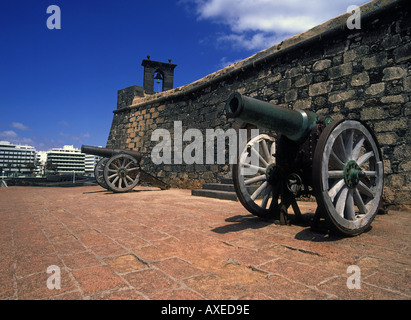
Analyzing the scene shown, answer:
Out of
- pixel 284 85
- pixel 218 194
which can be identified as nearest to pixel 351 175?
pixel 218 194

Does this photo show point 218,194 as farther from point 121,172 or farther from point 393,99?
point 393,99

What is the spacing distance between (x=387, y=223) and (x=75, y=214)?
398cm

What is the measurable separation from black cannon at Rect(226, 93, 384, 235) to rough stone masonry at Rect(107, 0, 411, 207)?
1859 mm

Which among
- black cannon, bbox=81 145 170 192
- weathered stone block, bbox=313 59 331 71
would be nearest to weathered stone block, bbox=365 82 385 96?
weathered stone block, bbox=313 59 331 71

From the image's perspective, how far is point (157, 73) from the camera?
1390cm

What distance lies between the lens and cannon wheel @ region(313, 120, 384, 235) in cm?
219

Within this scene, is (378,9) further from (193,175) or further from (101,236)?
(193,175)

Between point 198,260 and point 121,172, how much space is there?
5950 mm

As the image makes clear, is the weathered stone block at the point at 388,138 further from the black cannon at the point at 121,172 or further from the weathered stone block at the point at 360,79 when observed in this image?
the black cannon at the point at 121,172

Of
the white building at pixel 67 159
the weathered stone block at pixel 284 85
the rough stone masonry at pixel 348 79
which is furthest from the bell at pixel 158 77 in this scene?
the white building at pixel 67 159

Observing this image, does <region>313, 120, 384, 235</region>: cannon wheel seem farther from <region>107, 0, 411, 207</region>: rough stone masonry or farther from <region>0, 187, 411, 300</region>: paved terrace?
<region>107, 0, 411, 207</region>: rough stone masonry

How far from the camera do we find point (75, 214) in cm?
361

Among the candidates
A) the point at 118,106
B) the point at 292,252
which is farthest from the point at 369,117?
the point at 118,106
